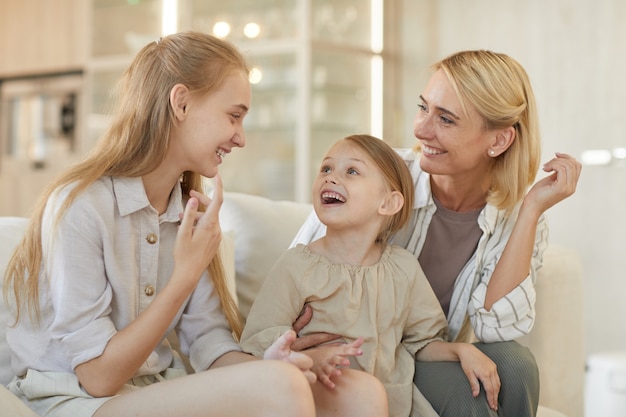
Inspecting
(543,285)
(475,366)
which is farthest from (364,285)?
(543,285)

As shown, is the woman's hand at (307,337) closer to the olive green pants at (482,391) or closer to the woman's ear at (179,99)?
the olive green pants at (482,391)

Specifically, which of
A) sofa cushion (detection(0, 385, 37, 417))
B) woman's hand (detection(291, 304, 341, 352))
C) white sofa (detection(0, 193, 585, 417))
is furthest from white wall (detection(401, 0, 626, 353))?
sofa cushion (detection(0, 385, 37, 417))

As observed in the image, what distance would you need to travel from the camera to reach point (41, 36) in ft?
19.9

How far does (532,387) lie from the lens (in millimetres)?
1735

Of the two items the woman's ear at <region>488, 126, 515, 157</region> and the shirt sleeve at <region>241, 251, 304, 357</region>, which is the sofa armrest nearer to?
the woman's ear at <region>488, 126, 515, 157</region>

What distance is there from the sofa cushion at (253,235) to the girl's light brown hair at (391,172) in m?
0.36

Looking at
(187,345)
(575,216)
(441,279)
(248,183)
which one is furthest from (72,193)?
(248,183)

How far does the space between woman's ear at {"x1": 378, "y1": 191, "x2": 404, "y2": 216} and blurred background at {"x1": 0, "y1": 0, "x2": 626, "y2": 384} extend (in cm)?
191

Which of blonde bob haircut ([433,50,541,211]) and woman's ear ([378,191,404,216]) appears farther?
blonde bob haircut ([433,50,541,211])

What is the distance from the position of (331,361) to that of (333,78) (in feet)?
11.7

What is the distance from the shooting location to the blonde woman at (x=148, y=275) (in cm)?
132

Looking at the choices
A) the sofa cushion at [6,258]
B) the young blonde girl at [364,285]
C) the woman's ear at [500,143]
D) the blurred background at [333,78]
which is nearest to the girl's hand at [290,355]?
the young blonde girl at [364,285]

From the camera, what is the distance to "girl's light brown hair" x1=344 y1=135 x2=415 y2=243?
1.77m

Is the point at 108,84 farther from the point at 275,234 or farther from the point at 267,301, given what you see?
the point at 267,301
